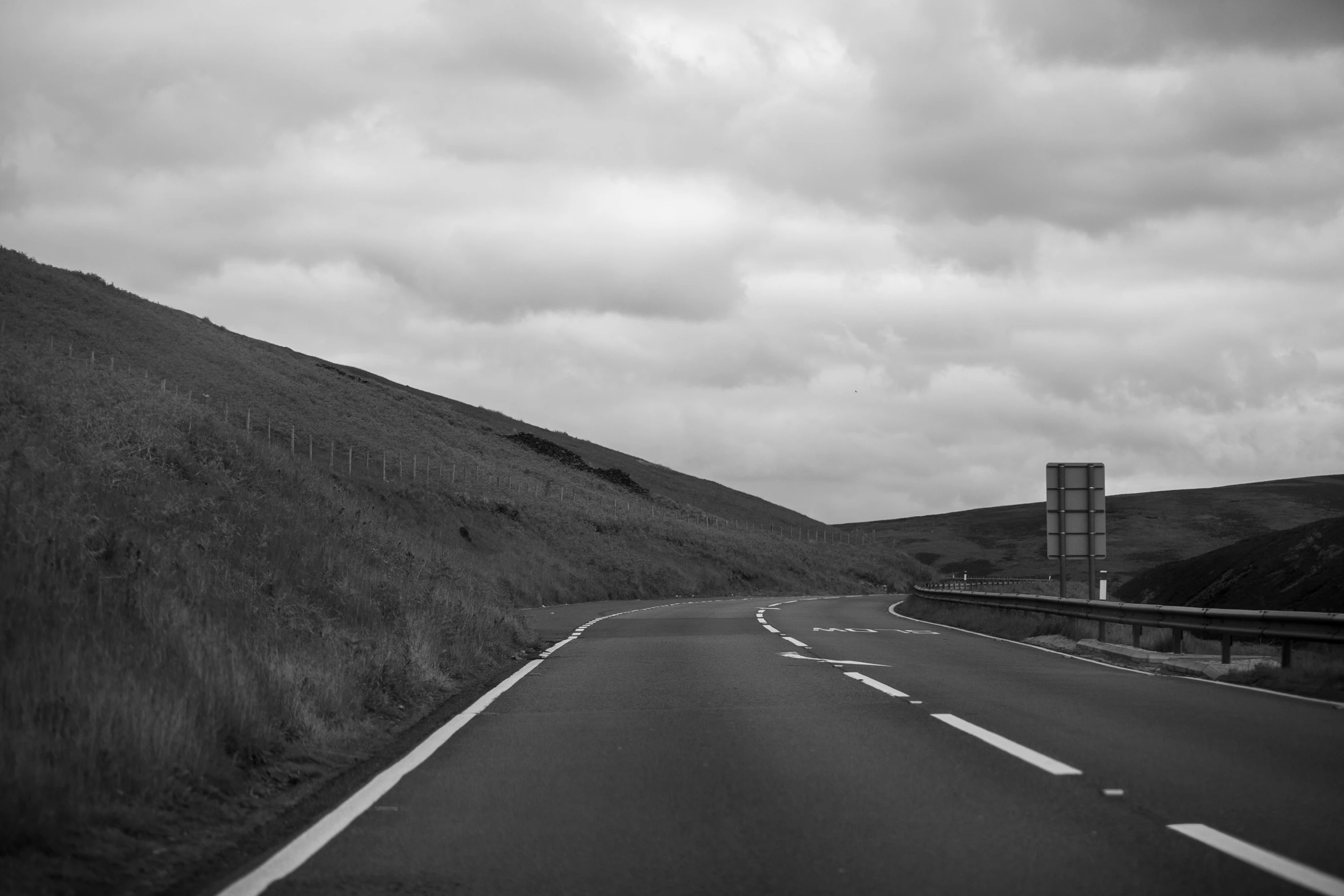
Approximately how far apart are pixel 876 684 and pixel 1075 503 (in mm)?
13814

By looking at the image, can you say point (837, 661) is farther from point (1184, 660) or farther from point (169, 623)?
point (169, 623)

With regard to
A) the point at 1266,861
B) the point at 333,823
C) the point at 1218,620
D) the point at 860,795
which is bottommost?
the point at 333,823

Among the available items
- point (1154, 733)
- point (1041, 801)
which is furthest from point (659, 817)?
point (1154, 733)

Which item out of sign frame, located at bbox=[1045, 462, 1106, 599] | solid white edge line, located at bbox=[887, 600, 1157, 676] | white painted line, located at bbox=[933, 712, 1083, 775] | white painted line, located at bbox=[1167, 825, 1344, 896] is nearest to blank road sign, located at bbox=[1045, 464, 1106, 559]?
sign frame, located at bbox=[1045, 462, 1106, 599]

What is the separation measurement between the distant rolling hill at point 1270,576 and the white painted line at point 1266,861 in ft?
55.2

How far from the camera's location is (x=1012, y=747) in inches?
363

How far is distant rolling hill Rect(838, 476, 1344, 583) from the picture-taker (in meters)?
106

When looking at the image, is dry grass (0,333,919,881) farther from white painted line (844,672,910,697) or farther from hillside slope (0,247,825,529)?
hillside slope (0,247,825,529)

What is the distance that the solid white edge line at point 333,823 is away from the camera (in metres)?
5.69

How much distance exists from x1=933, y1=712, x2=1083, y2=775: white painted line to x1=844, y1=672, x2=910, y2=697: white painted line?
5.17 feet

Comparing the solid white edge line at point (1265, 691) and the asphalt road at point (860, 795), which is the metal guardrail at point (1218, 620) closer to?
the solid white edge line at point (1265, 691)

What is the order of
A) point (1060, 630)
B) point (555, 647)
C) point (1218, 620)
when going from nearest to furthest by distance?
point (1218, 620)
point (555, 647)
point (1060, 630)

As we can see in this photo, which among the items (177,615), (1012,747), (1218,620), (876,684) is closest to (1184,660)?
(1218,620)

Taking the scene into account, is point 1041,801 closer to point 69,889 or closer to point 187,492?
point 69,889
